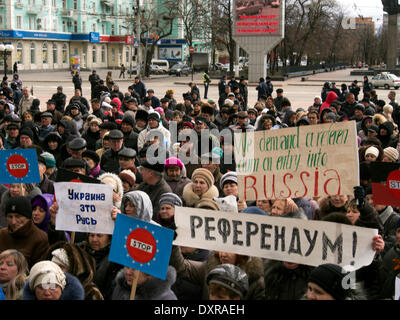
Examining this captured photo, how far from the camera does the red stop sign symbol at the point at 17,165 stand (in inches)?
220

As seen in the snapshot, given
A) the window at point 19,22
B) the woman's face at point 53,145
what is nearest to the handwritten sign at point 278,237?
the woman's face at point 53,145

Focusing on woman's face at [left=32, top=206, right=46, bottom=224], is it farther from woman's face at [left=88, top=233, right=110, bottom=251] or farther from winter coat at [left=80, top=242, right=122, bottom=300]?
winter coat at [left=80, top=242, right=122, bottom=300]

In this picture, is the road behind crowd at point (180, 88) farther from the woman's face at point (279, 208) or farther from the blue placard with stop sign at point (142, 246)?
the blue placard with stop sign at point (142, 246)

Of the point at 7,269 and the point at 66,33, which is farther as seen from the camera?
the point at 66,33

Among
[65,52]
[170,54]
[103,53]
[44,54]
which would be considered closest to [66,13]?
[65,52]

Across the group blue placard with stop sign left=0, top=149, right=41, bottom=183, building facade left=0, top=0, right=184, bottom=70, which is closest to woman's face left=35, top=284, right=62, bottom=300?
blue placard with stop sign left=0, top=149, right=41, bottom=183

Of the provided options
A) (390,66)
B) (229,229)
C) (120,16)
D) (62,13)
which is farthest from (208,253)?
(120,16)

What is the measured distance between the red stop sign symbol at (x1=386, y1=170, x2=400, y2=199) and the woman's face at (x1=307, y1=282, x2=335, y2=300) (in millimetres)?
1456

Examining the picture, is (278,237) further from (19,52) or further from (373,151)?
(19,52)

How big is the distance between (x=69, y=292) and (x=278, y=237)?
1372 mm

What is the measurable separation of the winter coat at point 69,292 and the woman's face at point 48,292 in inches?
1.6

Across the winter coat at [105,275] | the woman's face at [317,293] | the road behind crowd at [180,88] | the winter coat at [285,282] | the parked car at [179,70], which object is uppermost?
the parked car at [179,70]

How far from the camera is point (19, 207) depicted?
465cm

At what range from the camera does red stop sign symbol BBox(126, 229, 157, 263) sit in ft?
11.6
